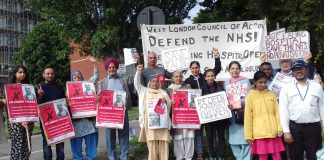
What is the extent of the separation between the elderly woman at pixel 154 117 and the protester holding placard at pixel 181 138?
27 cm

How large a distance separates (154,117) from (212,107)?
42.2 inches

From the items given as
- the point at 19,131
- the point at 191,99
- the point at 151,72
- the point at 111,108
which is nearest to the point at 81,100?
the point at 111,108

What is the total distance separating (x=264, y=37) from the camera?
33.8 ft

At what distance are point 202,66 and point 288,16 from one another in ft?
38.7

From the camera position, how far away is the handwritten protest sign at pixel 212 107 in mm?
8352

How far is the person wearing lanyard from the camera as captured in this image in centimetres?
670

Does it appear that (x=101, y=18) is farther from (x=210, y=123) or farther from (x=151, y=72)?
(x=210, y=123)

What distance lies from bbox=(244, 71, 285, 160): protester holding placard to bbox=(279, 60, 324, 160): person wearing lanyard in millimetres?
277

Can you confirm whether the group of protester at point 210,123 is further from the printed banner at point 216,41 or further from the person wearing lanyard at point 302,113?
the printed banner at point 216,41

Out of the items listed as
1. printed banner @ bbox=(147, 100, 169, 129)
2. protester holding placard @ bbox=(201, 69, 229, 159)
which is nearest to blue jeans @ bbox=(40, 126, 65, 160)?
printed banner @ bbox=(147, 100, 169, 129)

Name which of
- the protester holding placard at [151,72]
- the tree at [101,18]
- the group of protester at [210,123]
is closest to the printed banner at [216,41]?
the group of protester at [210,123]

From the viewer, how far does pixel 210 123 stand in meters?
8.76

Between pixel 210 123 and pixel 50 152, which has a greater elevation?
pixel 210 123

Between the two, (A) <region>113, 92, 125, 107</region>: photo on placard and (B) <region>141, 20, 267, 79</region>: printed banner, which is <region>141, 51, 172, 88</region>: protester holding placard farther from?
(B) <region>141, 20, 267, 79</region>: printed banner
